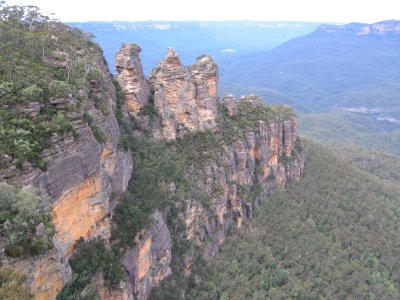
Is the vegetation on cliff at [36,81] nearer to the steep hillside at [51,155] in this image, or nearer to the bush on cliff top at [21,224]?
the steep hillside at [51,155]

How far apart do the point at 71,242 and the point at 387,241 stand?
44.0m

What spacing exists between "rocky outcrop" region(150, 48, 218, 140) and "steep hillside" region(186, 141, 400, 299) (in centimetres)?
1396

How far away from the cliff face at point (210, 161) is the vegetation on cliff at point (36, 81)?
953cm

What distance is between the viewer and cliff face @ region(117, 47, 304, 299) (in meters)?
35.7

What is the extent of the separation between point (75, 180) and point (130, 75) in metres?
21.0

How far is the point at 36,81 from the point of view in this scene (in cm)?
2520

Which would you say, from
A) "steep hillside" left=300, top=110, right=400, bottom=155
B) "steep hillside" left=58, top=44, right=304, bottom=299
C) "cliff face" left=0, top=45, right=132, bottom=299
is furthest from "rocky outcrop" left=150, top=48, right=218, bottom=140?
"steep hillside" left=300, top=110, right=400, bottom=155

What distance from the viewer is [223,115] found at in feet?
176

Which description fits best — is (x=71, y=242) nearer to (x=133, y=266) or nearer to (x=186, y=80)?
(x=133, y=266)

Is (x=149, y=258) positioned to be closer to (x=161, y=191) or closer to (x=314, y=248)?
(x=161, y=191)

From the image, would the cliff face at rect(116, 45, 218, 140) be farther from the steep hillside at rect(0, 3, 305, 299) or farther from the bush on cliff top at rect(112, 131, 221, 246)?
the bush on cliff top at rect(112, 131, 221, 246)

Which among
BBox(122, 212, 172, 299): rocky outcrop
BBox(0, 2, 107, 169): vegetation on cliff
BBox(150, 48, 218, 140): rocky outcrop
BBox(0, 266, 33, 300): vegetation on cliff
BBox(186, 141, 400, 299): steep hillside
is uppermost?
BBox(0, 2, 107, 169): vegetation on cliff

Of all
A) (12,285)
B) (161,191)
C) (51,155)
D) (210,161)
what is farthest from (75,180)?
(210,161)

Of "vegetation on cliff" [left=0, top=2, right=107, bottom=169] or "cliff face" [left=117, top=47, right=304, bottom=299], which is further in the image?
"cliff face" [left=117, top=47, right=304, bottom=299]
